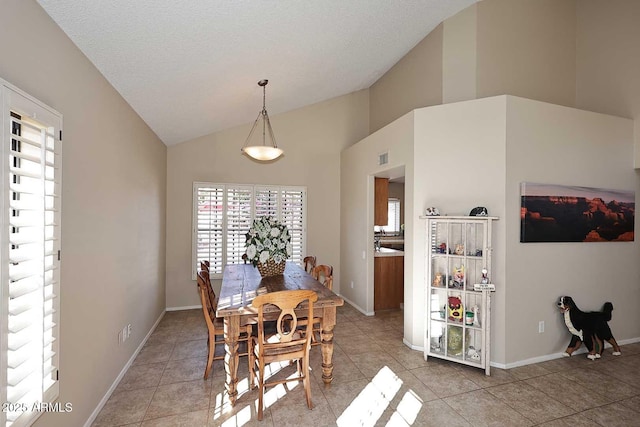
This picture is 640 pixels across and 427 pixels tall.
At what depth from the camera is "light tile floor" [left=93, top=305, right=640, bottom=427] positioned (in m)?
2.21

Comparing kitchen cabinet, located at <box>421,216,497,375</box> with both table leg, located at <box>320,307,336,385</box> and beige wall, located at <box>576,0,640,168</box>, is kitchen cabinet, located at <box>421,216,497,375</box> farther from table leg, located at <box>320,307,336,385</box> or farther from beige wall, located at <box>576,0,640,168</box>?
beige wall, located at <box>576,0,640,168</box>

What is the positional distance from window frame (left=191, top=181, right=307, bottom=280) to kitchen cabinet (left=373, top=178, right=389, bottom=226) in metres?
1.34

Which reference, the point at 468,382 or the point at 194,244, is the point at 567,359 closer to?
the point at 468,382

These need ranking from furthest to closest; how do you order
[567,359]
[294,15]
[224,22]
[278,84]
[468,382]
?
1. [278,84]
2. [567,359]
3. [468,382]
4. [294,15]
5. [224,22]

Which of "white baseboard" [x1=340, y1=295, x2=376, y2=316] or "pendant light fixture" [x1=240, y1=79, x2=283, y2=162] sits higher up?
"pendant light fixture" [x1=240, y1=79, x2=283, y2=162]

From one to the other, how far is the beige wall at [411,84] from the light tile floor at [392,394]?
134 inches

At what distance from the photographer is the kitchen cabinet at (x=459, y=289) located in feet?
9.56

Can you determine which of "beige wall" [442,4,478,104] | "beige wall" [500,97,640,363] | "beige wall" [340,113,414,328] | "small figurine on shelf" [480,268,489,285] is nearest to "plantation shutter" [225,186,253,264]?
"beige wall" [340,113,414,328]

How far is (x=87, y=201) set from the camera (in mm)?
2084

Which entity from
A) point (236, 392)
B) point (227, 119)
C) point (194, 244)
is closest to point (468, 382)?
point (236, 392)

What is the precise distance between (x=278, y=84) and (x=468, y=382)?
398 cm

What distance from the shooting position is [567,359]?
3201 millimetres

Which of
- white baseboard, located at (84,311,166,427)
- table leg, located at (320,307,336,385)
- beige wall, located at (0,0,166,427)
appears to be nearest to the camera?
beige wall, located at (0,0,166,427)

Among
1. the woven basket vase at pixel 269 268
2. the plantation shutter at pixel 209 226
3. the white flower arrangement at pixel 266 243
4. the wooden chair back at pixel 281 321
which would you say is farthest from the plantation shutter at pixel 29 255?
the plantation shutter at pixel 209 226
